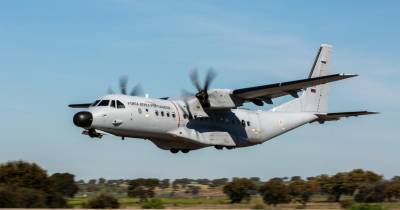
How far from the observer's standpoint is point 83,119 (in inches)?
1200

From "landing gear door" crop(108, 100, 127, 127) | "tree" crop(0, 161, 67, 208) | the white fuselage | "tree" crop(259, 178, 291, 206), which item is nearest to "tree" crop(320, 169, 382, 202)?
"tree" crop(259, 178, 291, 206)

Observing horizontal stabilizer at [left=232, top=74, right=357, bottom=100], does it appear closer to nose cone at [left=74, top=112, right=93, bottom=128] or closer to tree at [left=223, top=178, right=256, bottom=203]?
nose cone at [left=74, top=112, right=93, bottom=128]

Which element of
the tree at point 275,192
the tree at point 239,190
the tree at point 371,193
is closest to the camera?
the tree at point 371,193

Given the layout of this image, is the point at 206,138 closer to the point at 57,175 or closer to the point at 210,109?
the point at 210,109

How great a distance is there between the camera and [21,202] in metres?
34.5

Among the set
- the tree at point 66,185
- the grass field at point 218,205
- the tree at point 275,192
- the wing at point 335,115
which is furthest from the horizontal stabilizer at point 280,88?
the tree at point 66,185

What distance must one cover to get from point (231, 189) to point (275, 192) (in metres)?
4.02

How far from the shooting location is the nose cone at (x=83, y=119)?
30.5 m

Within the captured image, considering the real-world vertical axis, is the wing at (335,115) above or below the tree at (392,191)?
above

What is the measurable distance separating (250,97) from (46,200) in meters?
12.4

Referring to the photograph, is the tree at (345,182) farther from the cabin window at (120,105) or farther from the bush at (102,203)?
the cabin window at (120,105)

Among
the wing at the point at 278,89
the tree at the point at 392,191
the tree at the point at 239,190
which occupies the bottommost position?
the tree at the point at 392,191

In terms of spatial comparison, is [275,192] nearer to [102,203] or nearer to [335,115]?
[335,115]

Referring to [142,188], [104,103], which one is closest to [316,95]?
[104,103]
